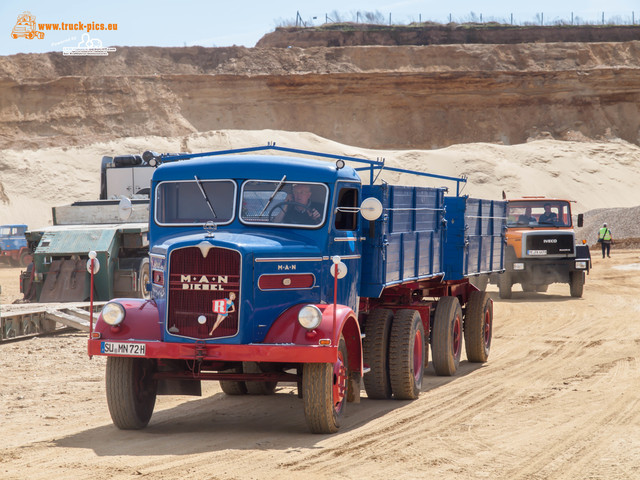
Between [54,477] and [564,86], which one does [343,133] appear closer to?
[564,86]

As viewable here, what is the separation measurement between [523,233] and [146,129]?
145ft

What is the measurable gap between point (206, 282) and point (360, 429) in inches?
81.0

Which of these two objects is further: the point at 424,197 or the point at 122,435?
the point at 424,197

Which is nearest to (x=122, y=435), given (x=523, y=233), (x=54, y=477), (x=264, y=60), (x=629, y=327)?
(x=54, y=477)

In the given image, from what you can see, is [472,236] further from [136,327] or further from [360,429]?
[136,327]

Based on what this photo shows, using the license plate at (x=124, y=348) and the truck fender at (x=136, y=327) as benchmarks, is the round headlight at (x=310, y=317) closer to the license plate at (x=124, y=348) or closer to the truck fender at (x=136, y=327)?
the truck fender at (x=136, y=327)

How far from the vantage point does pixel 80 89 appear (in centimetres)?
6209

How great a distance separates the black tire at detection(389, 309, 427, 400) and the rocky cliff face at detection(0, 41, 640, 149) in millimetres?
54576

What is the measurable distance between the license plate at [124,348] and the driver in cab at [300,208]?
178 centimetres

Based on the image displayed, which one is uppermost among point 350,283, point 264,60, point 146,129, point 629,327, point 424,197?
point 264,60

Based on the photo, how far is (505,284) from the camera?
23359 millimetres

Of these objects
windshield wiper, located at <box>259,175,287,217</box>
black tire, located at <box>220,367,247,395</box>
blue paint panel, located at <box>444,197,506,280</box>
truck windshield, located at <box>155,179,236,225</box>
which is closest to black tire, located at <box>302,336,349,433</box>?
windshield wiper, located at <box>259,175,287,217</box>

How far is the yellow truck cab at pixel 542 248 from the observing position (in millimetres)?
23016

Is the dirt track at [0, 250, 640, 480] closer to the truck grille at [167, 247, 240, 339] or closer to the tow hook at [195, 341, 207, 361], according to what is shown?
the tow hook at [195, 341, 207, 361]
